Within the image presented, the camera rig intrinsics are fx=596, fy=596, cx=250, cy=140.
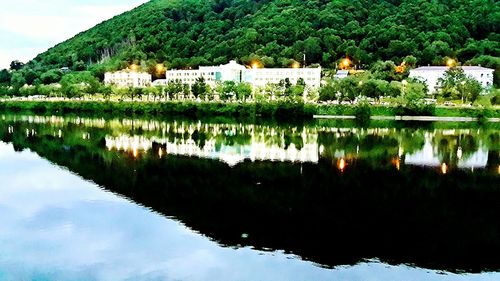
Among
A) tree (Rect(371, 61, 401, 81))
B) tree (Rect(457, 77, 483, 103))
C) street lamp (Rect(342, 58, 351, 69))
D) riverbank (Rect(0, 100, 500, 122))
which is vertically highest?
street lamp (Rect(342, 58, 351, 69))

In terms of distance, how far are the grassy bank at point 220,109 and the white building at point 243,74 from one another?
61.9 feet

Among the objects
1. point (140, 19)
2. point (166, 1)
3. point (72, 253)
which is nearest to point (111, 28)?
point (140, 19)

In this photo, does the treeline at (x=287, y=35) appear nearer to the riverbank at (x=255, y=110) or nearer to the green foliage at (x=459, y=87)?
the green foliage at (x=459, y=87)

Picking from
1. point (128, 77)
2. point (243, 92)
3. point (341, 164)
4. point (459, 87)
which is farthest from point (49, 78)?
point (341, 164)

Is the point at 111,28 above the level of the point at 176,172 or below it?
above

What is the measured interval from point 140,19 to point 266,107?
236 ft

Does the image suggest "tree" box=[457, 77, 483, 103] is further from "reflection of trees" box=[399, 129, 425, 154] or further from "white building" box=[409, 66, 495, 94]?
"reflection of trees" box=[399, 129, 425, 154]

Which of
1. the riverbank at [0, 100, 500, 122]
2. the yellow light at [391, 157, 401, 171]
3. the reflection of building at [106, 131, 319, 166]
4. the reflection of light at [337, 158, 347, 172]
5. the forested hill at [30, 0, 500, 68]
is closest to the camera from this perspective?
the reflection of light at [337, 158, 347, 172]

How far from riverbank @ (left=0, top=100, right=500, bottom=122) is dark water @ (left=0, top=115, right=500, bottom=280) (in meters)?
15.9

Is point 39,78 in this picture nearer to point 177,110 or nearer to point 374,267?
point 177,110

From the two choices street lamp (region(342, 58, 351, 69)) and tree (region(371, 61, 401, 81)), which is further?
street lamp (region(342, 58, 351, 69))

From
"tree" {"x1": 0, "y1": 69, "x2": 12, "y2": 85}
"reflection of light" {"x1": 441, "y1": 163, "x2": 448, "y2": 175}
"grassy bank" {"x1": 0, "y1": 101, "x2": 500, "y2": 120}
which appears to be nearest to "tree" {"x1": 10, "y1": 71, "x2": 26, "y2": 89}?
"tree" {"x1": 0, "y1": 69, "x2": 12, "y2": 85}

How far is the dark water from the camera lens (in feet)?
31.7

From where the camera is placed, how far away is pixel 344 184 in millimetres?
16203
